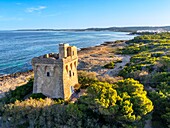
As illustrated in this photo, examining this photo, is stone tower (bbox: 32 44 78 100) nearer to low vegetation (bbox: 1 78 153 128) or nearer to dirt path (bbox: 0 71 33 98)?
low vegetation (bbox: 1 78 153 128)

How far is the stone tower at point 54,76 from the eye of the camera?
85.1 ft

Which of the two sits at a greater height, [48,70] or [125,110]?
[48,70]

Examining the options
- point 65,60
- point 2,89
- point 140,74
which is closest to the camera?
point 65,60

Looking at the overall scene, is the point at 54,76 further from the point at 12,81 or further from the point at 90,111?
the point at 12,81

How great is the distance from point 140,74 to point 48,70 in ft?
45.7

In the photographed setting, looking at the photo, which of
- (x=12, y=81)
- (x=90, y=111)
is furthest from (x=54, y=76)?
(x=12, y=81)

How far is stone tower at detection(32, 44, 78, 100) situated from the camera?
2594 centimetres

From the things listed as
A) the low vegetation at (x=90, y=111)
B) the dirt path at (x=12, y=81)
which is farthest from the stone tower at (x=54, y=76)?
the dirt path at (x=12, y=81)

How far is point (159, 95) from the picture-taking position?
2417 centimetres

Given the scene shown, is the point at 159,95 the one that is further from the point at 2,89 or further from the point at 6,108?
the point at 2,89

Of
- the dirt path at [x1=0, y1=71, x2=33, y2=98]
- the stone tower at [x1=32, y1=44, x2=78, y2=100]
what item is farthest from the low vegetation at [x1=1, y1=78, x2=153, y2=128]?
the dirt path at [x1=0, y1=71, x2=33, y2=98]

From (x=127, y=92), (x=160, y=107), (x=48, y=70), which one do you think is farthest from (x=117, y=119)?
(x=48, y=70)

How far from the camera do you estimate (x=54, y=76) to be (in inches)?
1037

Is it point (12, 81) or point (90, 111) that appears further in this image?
point (12, 81)
